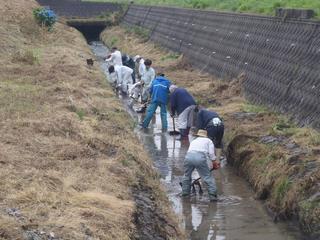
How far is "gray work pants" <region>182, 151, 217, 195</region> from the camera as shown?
37.0ft

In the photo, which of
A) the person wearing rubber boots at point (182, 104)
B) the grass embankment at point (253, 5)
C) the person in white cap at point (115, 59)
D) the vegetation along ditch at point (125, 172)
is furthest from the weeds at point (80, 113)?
the person in white cap at point (115, 59)

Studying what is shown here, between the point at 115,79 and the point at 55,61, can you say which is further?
the point at 115,79

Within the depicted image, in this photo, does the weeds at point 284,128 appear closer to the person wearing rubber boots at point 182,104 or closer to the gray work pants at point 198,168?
the gray work pants at point 198,168

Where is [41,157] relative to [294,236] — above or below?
above

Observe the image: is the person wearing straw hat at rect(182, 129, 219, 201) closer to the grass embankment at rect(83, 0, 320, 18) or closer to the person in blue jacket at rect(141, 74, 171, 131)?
the person in blue jacket at rect(141, 74, 171, 131)

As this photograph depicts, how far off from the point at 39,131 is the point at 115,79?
1253 cm

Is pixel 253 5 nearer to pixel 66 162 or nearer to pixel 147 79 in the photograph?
pixel 147 79

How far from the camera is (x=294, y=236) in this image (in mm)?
9805

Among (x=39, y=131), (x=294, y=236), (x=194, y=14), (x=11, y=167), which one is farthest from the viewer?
(x=194, y=14)

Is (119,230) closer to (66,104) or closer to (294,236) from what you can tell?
(294,236)

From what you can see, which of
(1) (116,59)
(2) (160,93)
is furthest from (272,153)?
(1) (116,59)

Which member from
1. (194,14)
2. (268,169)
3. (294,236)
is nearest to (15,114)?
(268,169)

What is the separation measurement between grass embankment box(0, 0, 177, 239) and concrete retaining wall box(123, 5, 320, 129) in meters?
4.08

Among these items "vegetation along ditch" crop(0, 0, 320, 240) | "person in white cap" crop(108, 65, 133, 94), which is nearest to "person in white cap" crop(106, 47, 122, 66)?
"person in white cap" crop(108, 65, 133, 94)
